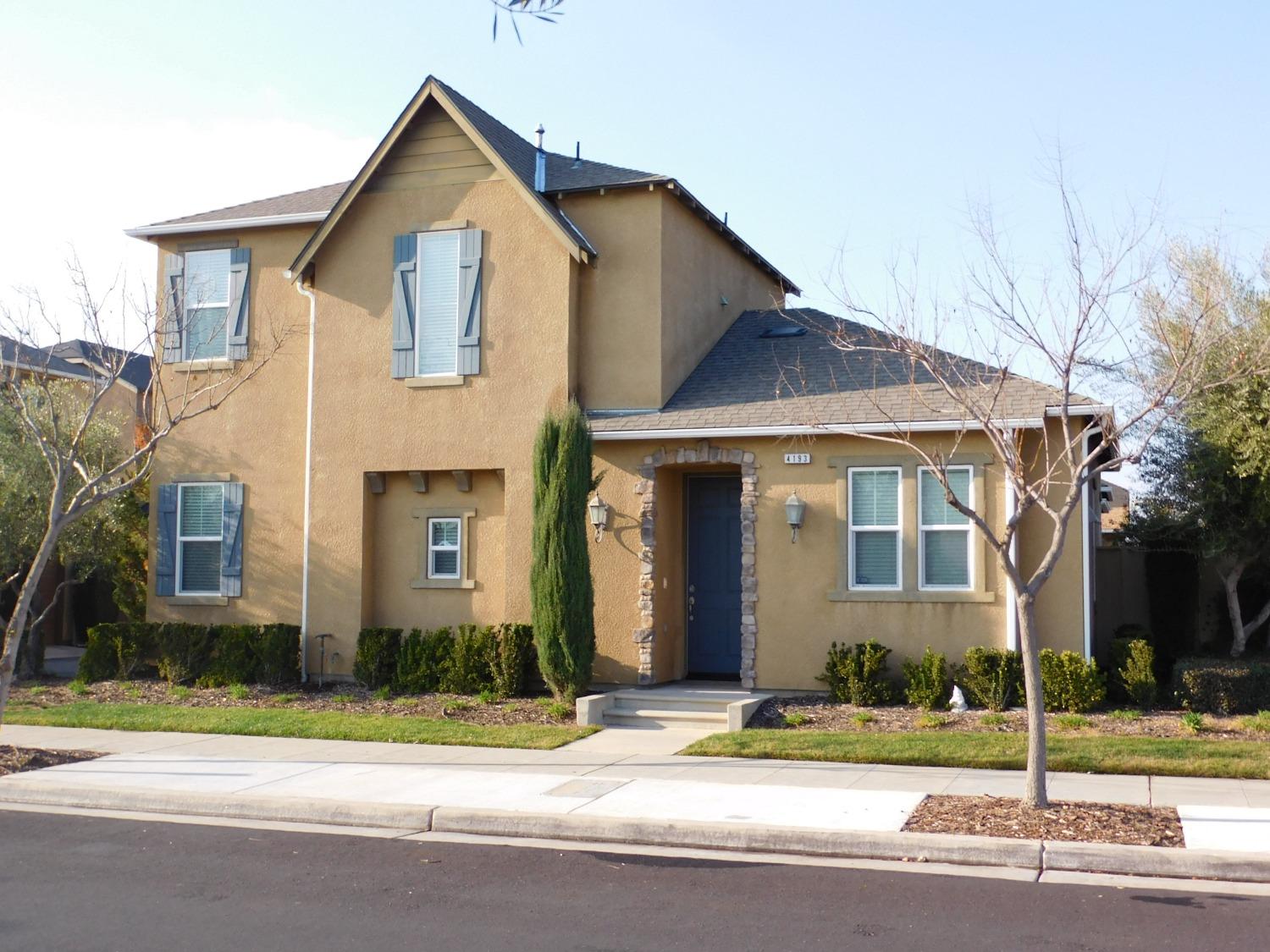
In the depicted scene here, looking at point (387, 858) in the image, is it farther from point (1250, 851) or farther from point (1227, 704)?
point (1227, 704)

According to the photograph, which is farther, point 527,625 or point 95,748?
point 527,625

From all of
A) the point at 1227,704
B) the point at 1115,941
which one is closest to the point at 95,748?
the point at 1115,941

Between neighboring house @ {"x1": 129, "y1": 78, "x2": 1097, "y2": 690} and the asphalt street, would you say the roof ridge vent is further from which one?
the asphalt street

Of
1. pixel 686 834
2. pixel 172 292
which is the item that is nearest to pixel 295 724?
pixel 686 834

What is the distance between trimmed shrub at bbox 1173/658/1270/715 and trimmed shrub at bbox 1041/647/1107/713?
2.75 feet

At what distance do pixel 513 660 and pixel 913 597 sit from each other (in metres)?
4.71

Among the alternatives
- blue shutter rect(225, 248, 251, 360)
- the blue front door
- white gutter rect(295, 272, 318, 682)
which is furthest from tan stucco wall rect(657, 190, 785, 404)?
blue shutter rect(225, 248, 251, 360)

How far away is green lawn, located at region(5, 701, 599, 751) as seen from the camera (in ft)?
41.8

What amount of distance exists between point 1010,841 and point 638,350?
9.12 metres

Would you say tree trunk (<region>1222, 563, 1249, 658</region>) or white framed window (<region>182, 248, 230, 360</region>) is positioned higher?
white framed window (<region>182, 248, 230, 360</region>)

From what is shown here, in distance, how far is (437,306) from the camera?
1639 centimetres

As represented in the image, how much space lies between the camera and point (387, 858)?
831 cm

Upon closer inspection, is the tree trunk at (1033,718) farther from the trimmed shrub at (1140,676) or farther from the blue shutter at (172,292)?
the blue shutter at (172,292)

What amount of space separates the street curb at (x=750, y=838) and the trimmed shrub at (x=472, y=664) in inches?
237
